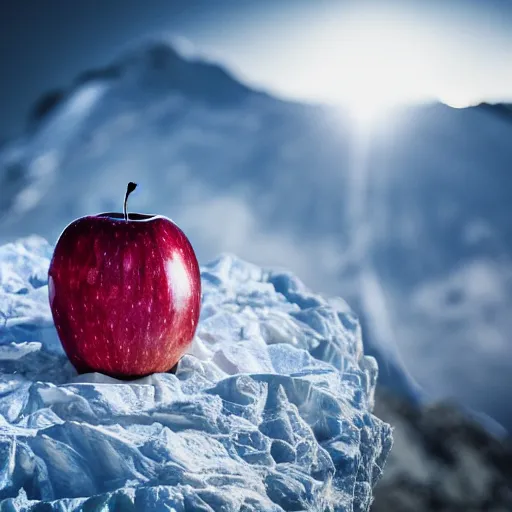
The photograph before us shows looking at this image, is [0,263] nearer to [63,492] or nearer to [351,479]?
[63,492]

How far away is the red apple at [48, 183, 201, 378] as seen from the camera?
2.65ft

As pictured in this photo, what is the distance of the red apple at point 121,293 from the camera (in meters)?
0.81

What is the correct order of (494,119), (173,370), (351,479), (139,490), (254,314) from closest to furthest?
1. (139,490)
2. (351,479)
3. (173,370)
4. (254,314)
5. (494,119)

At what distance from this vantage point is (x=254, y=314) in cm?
103

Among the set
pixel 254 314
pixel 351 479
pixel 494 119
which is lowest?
pixel 351 479

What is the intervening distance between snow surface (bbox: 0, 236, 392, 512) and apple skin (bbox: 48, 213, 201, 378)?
4cm

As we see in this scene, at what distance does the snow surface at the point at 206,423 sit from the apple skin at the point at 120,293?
4cm

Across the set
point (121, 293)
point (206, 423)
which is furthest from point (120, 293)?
point (206, 423)

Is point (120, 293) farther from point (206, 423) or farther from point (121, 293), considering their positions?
point (206, 423)

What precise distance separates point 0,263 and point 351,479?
26.7 inches

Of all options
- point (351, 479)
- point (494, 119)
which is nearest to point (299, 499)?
point (351, 479)

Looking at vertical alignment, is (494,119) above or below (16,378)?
above

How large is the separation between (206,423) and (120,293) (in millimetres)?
197

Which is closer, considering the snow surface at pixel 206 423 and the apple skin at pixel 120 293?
the snow surface at pixel 206 423
